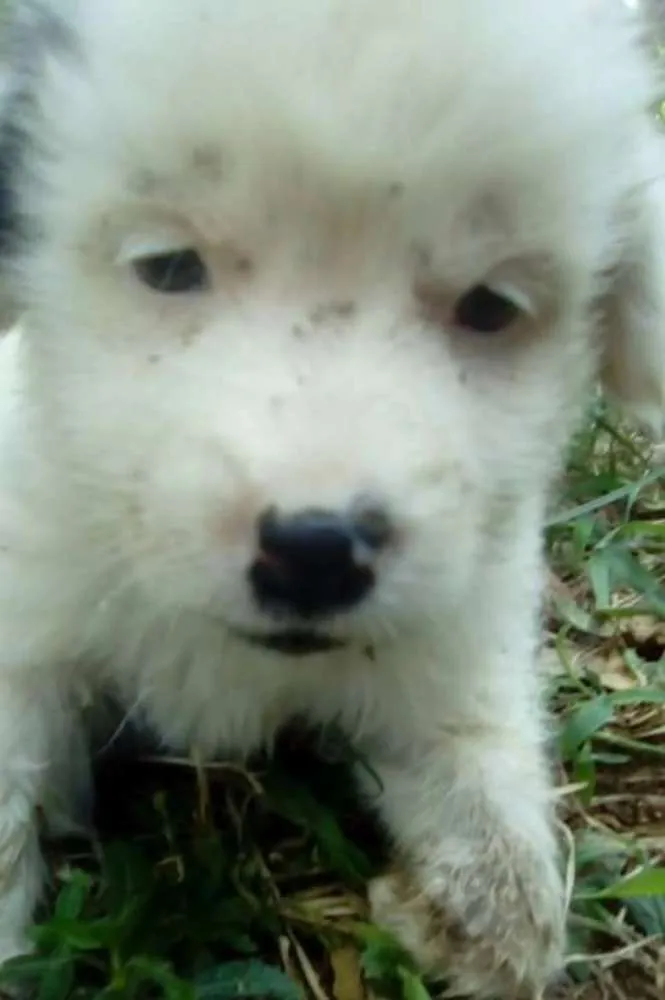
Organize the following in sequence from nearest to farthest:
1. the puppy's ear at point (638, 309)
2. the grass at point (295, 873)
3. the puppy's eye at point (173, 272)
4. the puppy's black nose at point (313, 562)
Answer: the puppy's black nose at point (313, 562) → the puppy's eye at point (173, 272) → the grass at point (295, 873) → the puppy's ear at point (638, 309)

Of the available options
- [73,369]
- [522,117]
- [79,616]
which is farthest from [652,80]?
[79,616]

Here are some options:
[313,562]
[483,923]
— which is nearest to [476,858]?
[483,923]

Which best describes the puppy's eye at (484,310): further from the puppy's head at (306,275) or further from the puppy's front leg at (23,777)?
the puppy's front leg at (23,777)

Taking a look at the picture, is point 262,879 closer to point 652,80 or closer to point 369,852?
point 369,852

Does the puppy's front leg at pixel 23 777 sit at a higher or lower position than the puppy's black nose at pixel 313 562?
lower

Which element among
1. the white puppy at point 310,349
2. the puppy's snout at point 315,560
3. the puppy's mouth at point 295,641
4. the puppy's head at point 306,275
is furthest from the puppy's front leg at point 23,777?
the puppy's snout at point 315,560

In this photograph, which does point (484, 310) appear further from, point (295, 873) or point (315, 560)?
point (295, 873)

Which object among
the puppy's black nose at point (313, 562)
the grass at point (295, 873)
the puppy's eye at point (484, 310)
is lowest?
the grass at point (295, 873)
